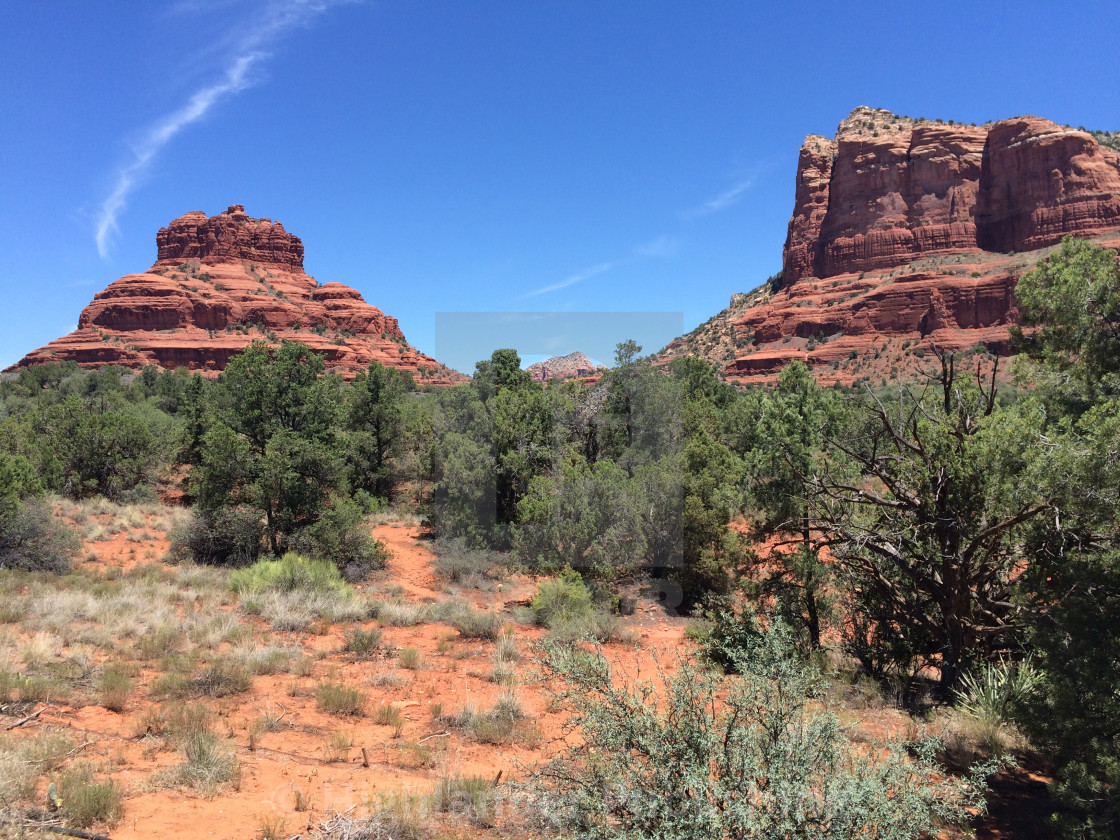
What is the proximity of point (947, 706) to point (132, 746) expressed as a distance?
9.33 metres

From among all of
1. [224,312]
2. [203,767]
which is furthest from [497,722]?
[224,312]

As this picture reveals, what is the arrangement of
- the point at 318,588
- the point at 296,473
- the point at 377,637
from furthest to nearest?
the point at 296,473
the point at 318,588
the point at 377,637

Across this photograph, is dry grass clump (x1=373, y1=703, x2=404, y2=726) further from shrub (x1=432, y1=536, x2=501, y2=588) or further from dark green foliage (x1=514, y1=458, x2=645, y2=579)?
shrub (x1=432, y1=536, x2=501, y2=588)

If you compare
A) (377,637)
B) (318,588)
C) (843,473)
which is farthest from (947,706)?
(318,588)

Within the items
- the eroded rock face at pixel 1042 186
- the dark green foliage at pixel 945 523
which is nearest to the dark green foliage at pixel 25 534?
the dark green foliage at pixel 945 523

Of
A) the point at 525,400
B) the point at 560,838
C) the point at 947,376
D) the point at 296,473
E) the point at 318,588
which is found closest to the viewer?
the point at 560,838

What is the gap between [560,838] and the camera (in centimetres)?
355

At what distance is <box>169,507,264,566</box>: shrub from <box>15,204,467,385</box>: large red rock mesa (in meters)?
56.6

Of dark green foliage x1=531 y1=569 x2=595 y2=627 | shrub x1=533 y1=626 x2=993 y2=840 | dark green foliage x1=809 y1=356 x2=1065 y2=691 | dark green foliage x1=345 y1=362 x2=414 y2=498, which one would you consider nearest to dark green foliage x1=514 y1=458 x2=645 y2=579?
dark green foliage x1=531 y1=569 x2=595 y2=627

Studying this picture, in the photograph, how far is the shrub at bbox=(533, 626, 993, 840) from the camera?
10.9ft

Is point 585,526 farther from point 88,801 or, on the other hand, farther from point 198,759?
point 88,801

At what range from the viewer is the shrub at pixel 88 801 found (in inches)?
167

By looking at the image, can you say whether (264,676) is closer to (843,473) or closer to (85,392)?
(843,473)

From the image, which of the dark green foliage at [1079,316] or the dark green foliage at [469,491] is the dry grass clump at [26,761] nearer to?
the dark green foliage at [1079,316]
